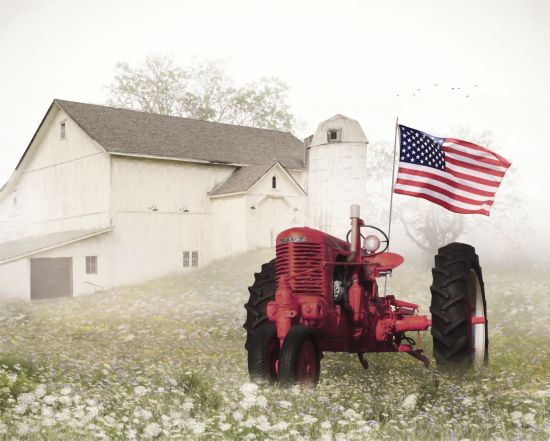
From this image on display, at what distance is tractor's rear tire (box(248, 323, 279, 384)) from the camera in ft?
26.9

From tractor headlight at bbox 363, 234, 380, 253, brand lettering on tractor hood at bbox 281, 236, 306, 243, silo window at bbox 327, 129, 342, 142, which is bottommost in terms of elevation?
tractor headlight at bbox 363, 234, 380, 253

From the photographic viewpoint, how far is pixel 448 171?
40.3ft

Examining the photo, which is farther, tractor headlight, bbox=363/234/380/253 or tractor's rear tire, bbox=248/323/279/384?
tractor headlight, bbox=363/234/380/253

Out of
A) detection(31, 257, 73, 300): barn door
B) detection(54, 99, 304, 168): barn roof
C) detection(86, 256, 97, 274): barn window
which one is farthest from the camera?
detection(31, 257, 73, 300): barn door

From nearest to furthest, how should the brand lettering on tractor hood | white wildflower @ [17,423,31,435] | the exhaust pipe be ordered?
white wildflower @ [17,423,31,435] → the brand lettering on tractor hood → the exhaust pipe

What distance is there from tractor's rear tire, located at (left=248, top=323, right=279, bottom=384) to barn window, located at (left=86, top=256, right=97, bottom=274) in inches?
819

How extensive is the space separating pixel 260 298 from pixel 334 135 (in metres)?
22.3

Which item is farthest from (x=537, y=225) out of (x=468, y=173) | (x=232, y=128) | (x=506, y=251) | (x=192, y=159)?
(x=468, y=173)

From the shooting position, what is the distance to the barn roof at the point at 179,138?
30.7 m

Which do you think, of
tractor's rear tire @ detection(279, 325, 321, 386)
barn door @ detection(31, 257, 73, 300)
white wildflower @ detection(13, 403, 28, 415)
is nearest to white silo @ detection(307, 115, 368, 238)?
barn door @ detection(31, 257, 73, 300)

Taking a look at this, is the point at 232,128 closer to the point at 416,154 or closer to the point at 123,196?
the point at 123,196

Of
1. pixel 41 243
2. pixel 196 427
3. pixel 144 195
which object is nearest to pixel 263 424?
pixel 196 427

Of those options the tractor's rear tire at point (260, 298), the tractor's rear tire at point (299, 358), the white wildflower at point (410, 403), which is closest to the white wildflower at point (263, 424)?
the tractor's rear tire at point (299, 358)

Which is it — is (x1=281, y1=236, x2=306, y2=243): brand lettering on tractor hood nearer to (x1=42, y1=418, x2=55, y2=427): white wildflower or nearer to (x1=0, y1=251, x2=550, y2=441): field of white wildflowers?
(x1=0, y1=251, x2=550, y2=441): field of white wildflowers
